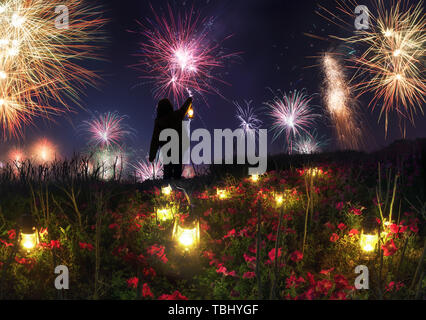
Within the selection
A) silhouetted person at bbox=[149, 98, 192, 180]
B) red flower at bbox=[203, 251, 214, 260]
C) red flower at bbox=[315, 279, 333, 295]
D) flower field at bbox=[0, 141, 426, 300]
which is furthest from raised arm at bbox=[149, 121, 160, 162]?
red flower at bbox=[315, 279, 333, 295]

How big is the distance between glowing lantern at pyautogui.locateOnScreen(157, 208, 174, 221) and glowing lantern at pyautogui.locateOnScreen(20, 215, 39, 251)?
6.67 ft

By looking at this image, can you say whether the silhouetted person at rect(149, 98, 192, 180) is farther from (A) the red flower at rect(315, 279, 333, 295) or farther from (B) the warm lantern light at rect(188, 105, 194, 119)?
(A) the red flower at rect(315, 279, 333, 295)

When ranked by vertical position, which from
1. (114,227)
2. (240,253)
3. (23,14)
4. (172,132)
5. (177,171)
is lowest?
(240,253)

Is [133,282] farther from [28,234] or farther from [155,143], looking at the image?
[155,143]

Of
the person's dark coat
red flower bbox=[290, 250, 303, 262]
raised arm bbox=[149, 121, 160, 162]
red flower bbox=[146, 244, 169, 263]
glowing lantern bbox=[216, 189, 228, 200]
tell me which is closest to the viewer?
red flower bbox=[290, 250, 303, 262]

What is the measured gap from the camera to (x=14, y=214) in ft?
17.9

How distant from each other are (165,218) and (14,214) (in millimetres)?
3199

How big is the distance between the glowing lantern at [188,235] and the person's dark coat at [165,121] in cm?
678

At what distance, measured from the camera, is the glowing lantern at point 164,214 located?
5193mm

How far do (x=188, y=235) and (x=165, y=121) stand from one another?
727cm

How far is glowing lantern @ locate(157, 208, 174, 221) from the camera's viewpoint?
519cm

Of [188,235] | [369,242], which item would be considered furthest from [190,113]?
[369,242]
